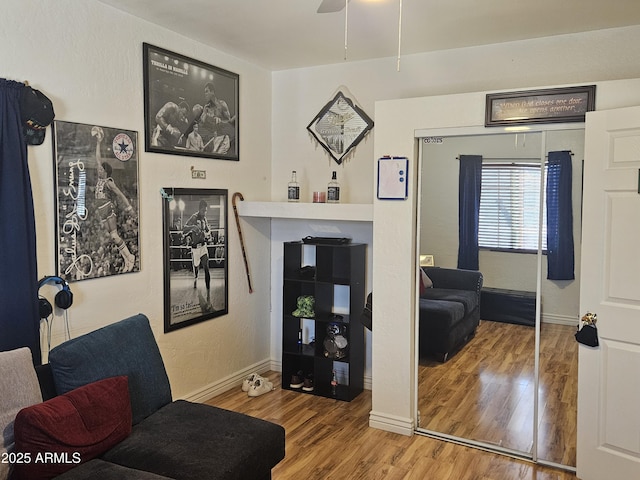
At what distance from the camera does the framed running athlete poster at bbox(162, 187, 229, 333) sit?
12.1 ft

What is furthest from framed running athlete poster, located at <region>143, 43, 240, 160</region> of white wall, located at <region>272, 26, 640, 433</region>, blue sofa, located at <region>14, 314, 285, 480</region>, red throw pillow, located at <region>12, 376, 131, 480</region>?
red throw pillow, located at <region>12, 376, 131, 480</region>

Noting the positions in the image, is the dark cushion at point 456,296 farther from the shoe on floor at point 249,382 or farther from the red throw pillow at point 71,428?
the red throw pillow at point 71,428

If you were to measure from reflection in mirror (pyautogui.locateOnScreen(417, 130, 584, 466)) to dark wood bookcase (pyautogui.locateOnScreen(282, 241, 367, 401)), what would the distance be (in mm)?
719

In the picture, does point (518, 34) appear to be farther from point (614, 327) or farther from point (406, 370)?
point (406, 370)

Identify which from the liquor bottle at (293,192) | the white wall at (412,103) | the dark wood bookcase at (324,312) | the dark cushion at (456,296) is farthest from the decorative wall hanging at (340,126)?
the dark cushion at (456,296)

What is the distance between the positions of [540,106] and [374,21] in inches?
44.7

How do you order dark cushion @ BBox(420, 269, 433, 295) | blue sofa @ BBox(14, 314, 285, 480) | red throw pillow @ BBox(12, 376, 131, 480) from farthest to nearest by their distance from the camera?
dark cushion @ BBox(420, 269, 433, 295)
blue sofa @ BBox(14, 314, 285, 480)
red throw pillow @ BBox(12, 376, 131, 480)

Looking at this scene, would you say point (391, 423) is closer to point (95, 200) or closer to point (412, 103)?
point (412, 103)

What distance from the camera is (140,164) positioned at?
344cm

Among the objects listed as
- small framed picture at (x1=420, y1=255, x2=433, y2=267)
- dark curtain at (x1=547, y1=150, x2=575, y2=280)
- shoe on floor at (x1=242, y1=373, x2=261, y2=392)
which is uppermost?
dark curtain at (x1=547, y1=150, x2=575, y2=280)

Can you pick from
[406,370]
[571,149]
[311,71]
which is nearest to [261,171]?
[311,71]

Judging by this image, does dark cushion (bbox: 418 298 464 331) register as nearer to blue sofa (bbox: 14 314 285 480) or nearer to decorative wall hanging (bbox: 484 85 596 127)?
decorative wall hanging (bbox: 484 85 596 127)

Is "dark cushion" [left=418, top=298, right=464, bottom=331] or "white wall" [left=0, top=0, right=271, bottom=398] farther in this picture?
"dark cushion" [left=418, top=298, right=464, bottom=331]

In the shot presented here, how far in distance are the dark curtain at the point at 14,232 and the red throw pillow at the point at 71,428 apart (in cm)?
59
